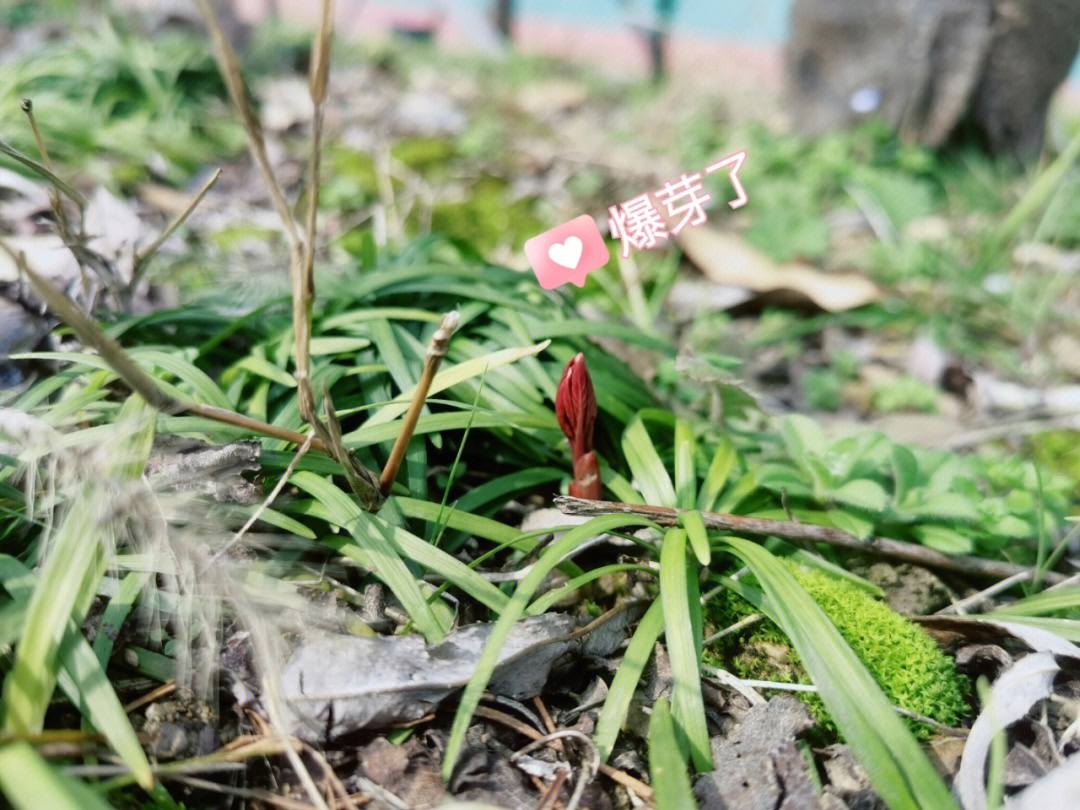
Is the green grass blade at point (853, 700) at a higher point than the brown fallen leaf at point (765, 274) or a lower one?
lower

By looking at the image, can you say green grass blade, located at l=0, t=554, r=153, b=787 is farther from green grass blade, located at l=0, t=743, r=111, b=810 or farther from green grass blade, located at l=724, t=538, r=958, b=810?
green grass blade, located at l=724, t=538, r=958, b=810

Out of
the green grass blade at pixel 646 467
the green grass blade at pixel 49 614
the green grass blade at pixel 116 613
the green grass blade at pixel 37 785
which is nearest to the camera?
the green grass blade at pixel 37 785

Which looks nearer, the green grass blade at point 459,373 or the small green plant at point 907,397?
the green grass blade at point 459,373

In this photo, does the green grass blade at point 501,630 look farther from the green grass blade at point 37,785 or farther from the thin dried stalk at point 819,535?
the green grass blade at point 37,785

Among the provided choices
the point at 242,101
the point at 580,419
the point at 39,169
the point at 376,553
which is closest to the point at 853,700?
the point at 580,419

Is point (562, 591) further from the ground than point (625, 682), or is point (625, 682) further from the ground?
point (562, 591)

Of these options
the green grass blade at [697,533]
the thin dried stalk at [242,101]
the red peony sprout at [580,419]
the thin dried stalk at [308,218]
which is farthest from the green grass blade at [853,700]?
the thin dried stalk at [242,101]

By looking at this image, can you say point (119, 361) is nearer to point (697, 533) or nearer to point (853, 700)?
point (697, 533)

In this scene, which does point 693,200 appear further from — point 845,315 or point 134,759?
point 845,315
